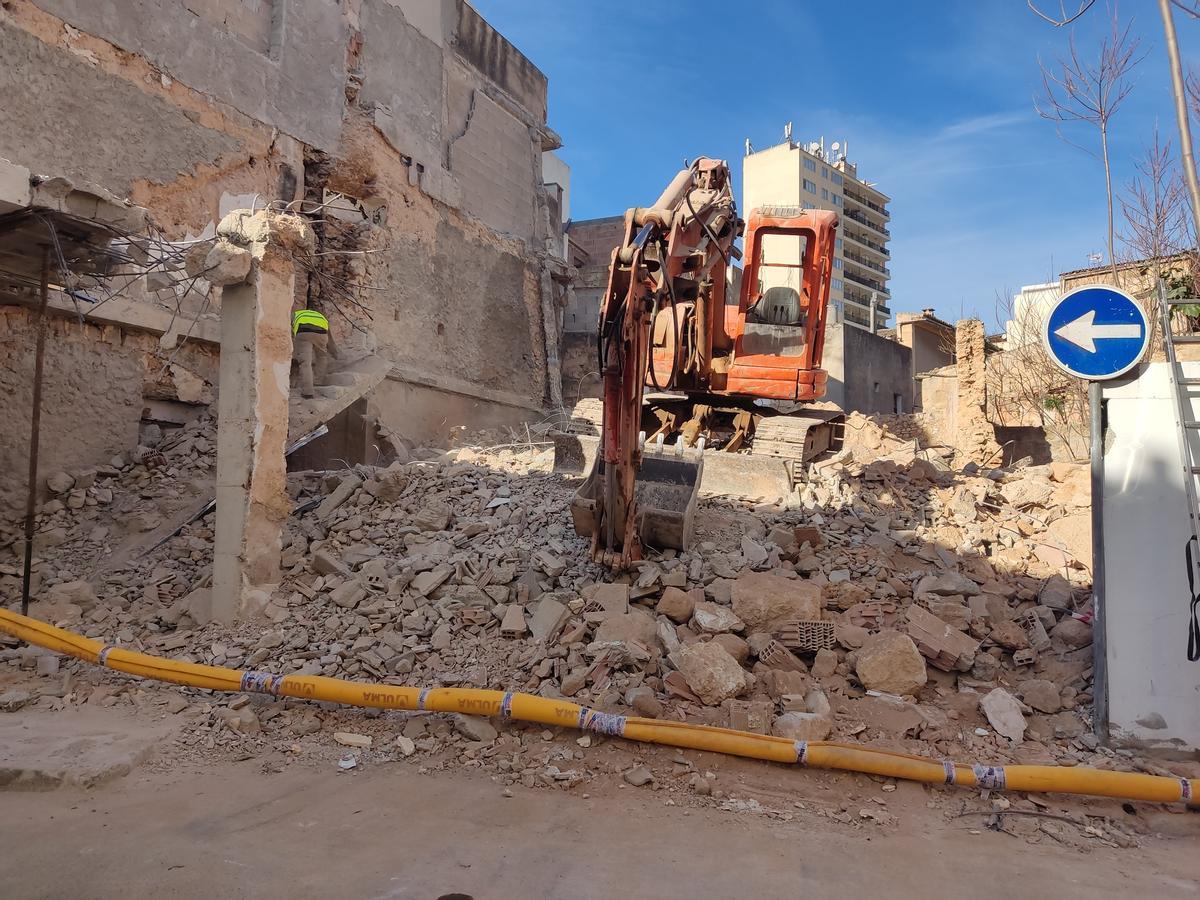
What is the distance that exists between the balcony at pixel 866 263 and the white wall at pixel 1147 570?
58737 mm

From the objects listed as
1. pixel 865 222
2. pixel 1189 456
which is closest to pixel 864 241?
pixel 865 222

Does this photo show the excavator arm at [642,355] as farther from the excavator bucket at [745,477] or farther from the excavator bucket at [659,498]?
the excavator bucket at [745,477]

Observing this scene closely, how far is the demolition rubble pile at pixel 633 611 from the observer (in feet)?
15.7

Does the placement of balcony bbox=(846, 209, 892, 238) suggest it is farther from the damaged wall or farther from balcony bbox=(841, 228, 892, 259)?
the damaged wall

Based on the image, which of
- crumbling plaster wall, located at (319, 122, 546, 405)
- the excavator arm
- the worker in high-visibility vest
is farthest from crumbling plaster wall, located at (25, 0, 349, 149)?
the excavator arm

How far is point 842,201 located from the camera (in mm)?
59125

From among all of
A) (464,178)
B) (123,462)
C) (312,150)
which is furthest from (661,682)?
(464,178)

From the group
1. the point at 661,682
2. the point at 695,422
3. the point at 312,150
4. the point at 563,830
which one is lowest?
the point at 563,830

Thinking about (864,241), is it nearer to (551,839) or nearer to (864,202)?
(864,202)

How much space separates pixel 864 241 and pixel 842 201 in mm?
4711

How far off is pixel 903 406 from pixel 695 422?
19890mm

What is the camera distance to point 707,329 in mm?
8328

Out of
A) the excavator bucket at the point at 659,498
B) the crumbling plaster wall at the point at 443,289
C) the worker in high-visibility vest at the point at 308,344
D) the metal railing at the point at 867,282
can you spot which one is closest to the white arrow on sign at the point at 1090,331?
the excavator bucket at the point at 659,498

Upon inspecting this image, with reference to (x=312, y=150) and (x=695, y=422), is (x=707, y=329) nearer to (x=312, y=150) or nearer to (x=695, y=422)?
(x=695, y=422)
